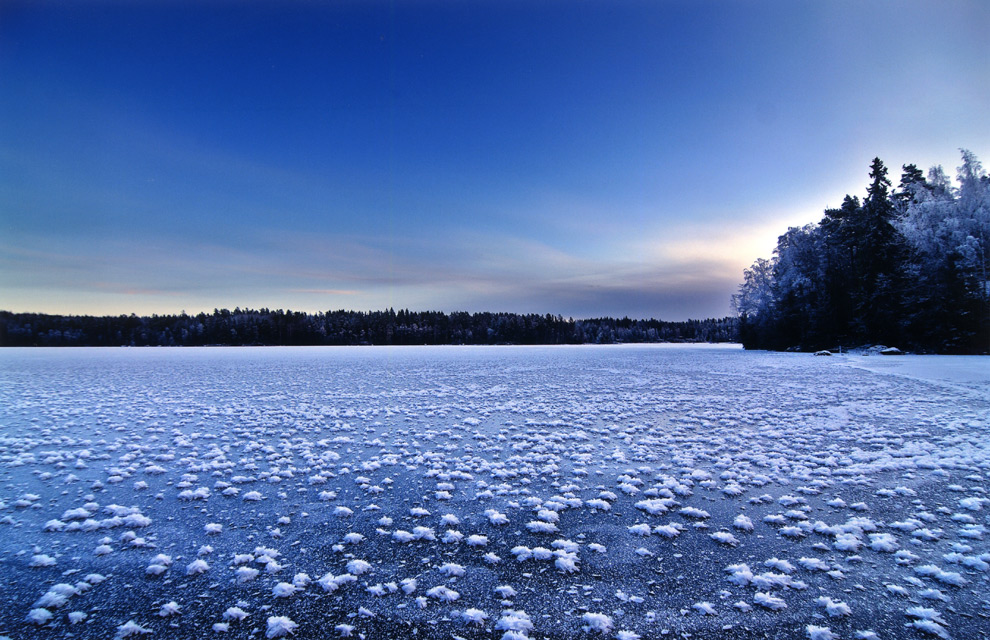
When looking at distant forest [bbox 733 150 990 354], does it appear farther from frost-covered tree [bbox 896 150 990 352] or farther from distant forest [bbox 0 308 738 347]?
distant forest [bbox 0 308 738 347]

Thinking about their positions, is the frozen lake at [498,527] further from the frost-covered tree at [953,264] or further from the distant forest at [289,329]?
the distant forest at [289,329]

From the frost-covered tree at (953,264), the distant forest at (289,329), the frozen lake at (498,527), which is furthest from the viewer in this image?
the distant forest at (289,329)

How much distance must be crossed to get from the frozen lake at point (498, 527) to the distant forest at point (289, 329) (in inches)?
4860

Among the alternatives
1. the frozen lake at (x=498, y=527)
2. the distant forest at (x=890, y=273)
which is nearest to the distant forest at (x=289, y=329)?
the distant forest at (x=890, y=273)

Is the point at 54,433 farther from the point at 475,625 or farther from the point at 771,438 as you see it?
the point at 771,438

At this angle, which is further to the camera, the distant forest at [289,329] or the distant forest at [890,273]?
the distant forest at [289,329]

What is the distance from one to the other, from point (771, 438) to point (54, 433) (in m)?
16.0

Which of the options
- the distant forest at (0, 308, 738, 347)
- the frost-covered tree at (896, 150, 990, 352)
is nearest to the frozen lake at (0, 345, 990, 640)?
the frost-covered tree at (896, 150, 990, 352)

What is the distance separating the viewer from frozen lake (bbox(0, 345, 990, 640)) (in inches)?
138

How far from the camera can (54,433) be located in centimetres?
1015

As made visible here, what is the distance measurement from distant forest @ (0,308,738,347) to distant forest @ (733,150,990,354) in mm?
69265

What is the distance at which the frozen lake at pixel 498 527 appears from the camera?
3.52 metres

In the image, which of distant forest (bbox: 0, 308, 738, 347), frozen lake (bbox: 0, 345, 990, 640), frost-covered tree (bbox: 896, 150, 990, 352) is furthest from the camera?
distant forest (bbox: 0, 308, 738, 347)

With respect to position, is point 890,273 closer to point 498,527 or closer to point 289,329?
point 498,527
